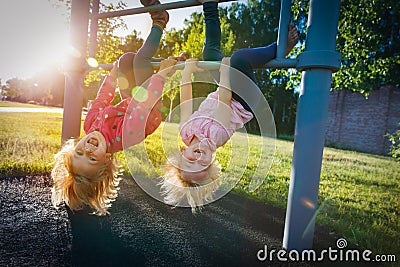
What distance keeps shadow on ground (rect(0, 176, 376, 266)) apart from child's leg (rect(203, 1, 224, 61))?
1.40m

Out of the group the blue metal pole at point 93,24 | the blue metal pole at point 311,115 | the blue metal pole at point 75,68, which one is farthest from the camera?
the blue metal pole at point 93,24

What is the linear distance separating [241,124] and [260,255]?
945 mm

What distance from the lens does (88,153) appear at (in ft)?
7.32

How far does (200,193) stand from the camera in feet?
7.41

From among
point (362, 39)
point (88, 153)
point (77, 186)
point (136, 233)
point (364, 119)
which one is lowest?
point (136, 233)

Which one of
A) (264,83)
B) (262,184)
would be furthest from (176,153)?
(264,83)

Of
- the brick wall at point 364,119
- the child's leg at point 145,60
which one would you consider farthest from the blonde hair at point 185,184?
the brick wall at point 364,119

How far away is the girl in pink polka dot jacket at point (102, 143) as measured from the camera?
86.1 inches

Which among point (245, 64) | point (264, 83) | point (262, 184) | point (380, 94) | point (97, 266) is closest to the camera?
point (97, 266)

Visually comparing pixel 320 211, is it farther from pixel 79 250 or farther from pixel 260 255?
pixel 79 250

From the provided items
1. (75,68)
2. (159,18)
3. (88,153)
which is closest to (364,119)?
(159,18)

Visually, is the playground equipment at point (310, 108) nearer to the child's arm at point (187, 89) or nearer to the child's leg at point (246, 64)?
the child's leg at point (246, 64)

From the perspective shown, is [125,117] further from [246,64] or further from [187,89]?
[246,64]

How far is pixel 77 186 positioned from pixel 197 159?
106 cm
